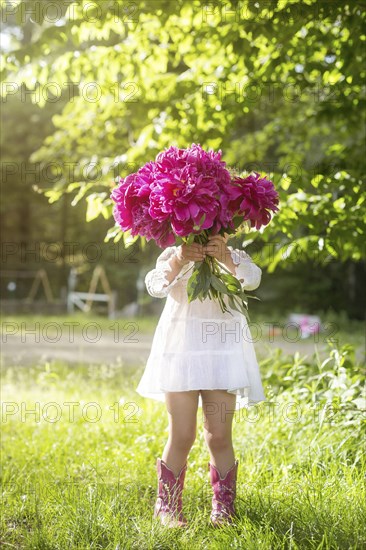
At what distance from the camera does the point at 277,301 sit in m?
19.2

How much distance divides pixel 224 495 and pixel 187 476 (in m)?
0.73

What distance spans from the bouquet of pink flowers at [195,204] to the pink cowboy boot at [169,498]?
34.9 inches

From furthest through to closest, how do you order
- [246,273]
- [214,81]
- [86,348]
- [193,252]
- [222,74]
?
1. [86,348]
2. [214,81]
3. [222,74]
4. [246,273]
5. [193,252]

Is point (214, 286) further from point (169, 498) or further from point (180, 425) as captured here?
point (169, 498)

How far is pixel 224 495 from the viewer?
11.1 ft

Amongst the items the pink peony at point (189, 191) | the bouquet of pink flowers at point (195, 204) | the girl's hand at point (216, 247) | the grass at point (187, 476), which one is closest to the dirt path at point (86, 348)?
the grass at point (187, 476)

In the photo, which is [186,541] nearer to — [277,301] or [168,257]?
[168,257]

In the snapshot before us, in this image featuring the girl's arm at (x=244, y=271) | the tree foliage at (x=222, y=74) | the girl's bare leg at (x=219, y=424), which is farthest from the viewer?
the tree foliage at (x=222, y=74)

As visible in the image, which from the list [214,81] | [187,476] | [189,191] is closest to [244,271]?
[189,191]

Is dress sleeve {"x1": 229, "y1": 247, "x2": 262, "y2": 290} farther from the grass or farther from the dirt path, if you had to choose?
the dirt path

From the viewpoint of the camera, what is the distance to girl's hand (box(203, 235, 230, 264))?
332 cm

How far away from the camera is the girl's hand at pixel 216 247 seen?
3.32 meters

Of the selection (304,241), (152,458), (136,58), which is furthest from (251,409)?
(136,58)

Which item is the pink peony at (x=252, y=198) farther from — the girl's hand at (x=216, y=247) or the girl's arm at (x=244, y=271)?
the girl's arm at (x=244, y=271)
